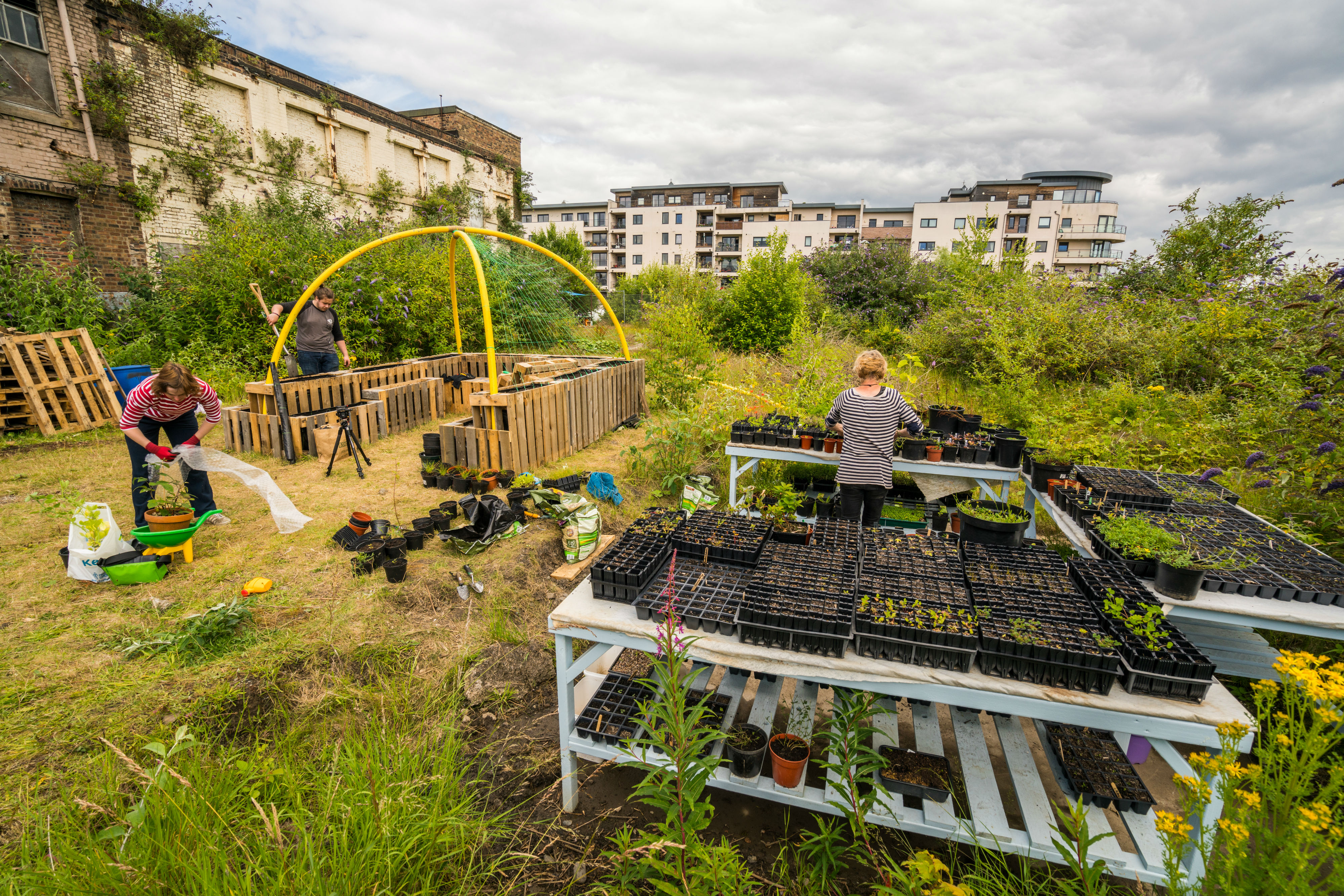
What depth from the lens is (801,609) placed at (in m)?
2.54

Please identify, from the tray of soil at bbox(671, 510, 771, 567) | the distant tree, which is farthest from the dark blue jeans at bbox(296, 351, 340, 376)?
the distant tree

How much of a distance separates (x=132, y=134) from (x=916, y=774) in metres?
17.3

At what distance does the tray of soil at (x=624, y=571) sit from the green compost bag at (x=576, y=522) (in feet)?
6.53

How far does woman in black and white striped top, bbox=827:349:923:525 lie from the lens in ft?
14.9

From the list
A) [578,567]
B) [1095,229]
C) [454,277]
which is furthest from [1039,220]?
[578,567]

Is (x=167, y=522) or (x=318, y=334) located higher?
(x=318, y=334)

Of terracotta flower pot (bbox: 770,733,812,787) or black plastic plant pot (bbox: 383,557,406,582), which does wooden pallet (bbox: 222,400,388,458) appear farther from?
terracotta flower pot (bbox: 770,733,812,787)

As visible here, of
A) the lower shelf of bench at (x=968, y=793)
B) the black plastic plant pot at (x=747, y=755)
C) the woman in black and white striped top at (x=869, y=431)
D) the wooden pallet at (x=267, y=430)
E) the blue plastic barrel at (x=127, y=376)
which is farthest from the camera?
the blue plastic barrel at (x=127, y=376)

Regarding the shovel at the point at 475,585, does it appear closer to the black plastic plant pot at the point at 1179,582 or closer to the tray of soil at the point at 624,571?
the tray of soil at the point at 624,571

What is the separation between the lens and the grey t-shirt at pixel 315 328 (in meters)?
8.19

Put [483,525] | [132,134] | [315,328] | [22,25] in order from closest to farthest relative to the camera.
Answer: [483,525]
[315,328]
[22,25]
[132,134]

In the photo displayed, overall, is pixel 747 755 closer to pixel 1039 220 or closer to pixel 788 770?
pixel 788 770

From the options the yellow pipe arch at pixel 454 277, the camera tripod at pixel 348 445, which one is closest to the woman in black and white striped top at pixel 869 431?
the yellow pipe arch at pixel 454 277

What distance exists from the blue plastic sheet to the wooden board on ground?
2.59ft
